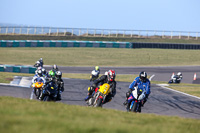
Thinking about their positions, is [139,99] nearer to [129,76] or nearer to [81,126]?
[81,126]

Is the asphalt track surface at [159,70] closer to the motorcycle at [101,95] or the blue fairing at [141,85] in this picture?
the blue fairing at [141,85]

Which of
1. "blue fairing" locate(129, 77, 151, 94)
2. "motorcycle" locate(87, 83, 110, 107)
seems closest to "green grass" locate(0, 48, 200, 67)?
"motorcycle" locate(87, 83, 110, 107)

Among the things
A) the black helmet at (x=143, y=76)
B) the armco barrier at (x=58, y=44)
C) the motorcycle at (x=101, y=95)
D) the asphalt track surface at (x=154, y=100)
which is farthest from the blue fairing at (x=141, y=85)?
the armco barrier at (x=58, y=44)

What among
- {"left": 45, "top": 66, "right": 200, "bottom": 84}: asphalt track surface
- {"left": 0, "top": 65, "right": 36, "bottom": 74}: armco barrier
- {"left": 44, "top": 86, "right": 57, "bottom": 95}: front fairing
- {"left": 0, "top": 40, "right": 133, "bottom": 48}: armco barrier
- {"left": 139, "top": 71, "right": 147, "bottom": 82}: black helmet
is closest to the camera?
{"left": 139, "top": 71, "right": 147, "bottom": 82}: black helmet

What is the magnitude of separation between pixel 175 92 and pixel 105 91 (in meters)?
12.0

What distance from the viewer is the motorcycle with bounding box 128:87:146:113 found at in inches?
492

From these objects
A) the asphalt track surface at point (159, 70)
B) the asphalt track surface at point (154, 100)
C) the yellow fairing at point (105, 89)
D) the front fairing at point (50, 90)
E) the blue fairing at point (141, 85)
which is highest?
the blue fairing at point (141, 85)

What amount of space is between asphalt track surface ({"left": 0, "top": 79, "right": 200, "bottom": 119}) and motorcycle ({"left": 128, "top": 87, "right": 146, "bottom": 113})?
A: 10.8ft

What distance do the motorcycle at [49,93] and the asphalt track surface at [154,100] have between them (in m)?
2.69

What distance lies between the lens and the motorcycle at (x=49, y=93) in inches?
563

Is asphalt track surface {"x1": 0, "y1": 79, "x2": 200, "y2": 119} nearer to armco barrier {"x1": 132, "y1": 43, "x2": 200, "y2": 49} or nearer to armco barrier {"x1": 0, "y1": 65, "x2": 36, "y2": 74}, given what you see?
armco barrier {"x1": 0, "y1": 65, "x2": 36, "y2": 74}

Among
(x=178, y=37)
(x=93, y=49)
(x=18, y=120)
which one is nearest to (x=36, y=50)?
(x=93, y=49)

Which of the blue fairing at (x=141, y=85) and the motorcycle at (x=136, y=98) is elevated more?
the blue fairing at (x=141, y=85)

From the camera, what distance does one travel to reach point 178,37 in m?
71.1
